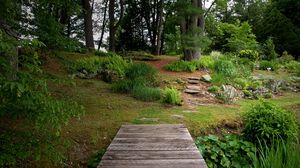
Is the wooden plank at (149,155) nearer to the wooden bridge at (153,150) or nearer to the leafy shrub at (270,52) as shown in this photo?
the wooden bridge at (153,150)

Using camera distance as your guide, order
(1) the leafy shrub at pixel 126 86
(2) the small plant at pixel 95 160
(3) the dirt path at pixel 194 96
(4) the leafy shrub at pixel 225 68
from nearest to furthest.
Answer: (2) the small plant at pixel 95 160
(3) the dirt path at pixel 194 96
(1) the leafy shrub at pixel 126 86
(4) the leafy shrub at pixel 225 68

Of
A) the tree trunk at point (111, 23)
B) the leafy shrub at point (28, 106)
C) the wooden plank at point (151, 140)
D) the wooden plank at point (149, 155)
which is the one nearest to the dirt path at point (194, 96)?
the wooden plank at point (151, 140)

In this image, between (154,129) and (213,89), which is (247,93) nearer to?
(213,89)

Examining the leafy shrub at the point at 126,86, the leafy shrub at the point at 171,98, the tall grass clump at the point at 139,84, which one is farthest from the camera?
the leafy shrub at the point at 126,86

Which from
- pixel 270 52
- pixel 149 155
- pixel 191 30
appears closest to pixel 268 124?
pixel 149 155

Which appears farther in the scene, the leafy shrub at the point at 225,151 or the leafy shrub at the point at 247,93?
the leafy shrub at the point at 247,93

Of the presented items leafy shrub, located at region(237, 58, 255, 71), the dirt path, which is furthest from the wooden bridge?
leafy shrub, located at region(237, 58, 255, 71)

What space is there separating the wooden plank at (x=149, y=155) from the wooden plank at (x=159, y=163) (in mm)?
104

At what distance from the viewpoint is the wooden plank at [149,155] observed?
331 centimetres

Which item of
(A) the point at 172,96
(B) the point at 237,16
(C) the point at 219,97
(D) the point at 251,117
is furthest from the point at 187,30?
(B) the point at 237,16

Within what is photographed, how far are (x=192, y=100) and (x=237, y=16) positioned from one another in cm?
2270

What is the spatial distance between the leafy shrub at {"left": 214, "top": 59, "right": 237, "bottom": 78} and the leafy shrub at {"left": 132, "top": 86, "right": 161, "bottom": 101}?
12.7ft

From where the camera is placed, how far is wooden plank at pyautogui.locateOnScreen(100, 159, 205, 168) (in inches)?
120

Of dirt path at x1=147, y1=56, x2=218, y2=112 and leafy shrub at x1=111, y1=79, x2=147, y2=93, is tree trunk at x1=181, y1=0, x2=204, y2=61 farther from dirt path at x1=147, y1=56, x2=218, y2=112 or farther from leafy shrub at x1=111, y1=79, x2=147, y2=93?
leafy shrub at x1=111, y1=79, x2=147, y2=93
